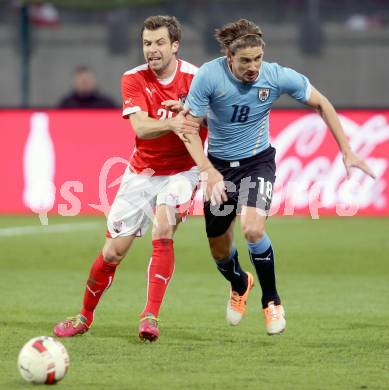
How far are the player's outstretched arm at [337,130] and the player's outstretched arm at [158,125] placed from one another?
2.65 ft

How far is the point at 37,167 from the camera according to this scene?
51.8 feet

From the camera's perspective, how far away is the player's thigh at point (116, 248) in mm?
7527

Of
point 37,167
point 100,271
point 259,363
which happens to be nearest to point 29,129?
point 37,167

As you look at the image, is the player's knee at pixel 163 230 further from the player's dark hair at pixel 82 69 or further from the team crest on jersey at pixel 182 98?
the player's dark hair at pixel 82 69

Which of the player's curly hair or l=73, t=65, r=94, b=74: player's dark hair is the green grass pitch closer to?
the player's curly hair

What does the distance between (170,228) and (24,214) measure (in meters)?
8.80

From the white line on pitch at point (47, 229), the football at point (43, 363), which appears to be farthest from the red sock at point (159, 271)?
the white line on pitch at point (47, 229)

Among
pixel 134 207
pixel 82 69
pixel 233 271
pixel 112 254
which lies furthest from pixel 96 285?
pixel 82 69

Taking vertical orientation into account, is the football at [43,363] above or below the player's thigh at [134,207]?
below

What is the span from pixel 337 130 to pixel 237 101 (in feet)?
2.16

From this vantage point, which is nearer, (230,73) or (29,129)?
(230,73)

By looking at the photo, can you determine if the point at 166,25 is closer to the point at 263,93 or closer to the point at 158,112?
the point at 158,112

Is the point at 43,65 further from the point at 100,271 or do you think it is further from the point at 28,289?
the point at 100,271


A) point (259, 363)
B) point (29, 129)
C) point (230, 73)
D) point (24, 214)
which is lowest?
point (24, 214)
